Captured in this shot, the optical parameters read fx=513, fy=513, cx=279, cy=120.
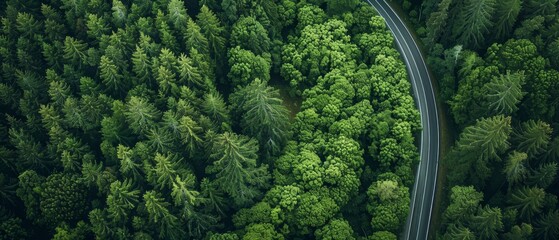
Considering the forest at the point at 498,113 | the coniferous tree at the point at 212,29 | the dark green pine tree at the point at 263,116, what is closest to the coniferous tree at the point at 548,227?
the forest at the point at 498,113

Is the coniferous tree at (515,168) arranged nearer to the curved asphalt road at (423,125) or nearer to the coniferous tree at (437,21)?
the curved asphalt road at (423,125)

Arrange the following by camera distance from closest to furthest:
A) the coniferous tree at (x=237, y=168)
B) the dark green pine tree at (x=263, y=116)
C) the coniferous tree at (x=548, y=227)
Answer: the coniferous tree at (x=548, y=227) < the coniferous tree at (x=237, y=168) < the dark green pine tree at (x=263, y=116)

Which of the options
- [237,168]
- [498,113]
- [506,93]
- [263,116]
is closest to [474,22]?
[506,93]

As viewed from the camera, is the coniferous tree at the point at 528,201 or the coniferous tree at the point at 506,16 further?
the coniferous tree at the point at 506,16

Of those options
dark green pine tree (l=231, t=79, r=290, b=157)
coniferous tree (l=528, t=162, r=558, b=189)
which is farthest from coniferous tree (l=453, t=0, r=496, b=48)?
dark green pine tree (l=231, t=79, r=290, b=157)

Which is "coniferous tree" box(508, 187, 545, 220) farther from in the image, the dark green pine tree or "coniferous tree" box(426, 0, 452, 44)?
the dark green pine tree

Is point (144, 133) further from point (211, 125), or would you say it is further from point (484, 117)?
point (484, 117)

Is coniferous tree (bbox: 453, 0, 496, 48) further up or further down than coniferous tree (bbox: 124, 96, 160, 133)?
further up
